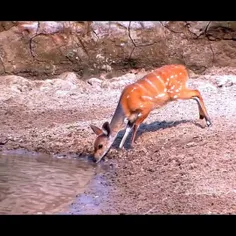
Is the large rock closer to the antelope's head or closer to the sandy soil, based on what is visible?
the sandy soil

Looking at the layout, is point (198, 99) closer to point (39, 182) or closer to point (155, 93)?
point (155, 93)

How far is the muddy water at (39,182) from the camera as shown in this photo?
479 centimetres

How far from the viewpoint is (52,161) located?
625 cm

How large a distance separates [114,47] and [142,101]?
3.36m

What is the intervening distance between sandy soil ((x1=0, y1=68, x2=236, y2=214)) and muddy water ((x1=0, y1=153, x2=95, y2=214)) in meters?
0.17

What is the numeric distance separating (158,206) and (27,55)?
5.84 metres

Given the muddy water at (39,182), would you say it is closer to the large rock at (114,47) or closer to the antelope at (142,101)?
the antelope at (142,101)

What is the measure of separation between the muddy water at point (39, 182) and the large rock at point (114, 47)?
3.36 m

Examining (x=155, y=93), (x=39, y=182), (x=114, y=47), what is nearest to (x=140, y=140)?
(x=155, y=93)

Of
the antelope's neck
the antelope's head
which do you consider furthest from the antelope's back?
the antelope's head

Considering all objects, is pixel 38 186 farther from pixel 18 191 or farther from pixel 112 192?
pixel 112 192

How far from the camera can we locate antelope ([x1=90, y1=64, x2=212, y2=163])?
21.0ft

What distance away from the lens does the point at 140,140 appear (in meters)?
6.49

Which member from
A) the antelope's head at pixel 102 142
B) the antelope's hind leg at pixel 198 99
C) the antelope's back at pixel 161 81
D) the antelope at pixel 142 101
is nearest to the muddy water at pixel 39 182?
the antelope's head at pixel 102 142
